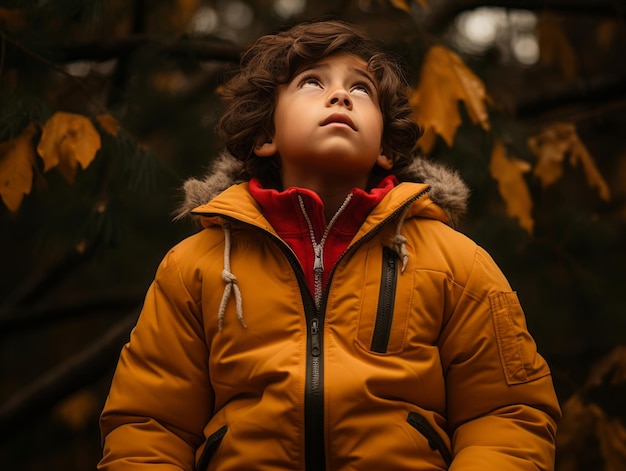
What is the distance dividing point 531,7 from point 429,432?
223cm

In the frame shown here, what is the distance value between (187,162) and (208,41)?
1461 millimetres

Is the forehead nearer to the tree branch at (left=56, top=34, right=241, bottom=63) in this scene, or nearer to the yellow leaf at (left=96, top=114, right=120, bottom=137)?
the yellow leaf at (left=96, top=114, right=120, bottom=137)

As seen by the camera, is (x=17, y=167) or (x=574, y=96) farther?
(x=574, y=96)

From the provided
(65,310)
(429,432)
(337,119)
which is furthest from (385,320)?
(65,310)

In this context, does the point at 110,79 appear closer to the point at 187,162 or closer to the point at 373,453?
the point at 187,162

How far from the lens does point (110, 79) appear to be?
335 centimetres

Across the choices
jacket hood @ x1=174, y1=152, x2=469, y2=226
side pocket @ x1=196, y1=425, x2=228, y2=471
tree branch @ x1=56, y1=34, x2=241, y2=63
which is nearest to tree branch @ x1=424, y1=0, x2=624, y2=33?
tree branch @ x1=56, y1=34, x2=241, y2=63

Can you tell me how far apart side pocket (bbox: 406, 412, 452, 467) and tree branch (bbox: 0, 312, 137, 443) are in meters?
1.85

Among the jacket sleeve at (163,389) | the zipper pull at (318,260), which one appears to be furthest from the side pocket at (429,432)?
the jacket sleeve at (163,389)

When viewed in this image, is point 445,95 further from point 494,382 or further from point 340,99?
point 494,382

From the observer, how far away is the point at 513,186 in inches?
107

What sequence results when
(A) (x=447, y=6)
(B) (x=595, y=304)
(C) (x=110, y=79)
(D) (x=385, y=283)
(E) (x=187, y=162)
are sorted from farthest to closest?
1. (E) (x=187, y=162)
2. (B) (x=595, y=304)
3. (A) (x=447, y=6)
4. (C) (x=110, y=79)
5. (D) (x=385, y=283)

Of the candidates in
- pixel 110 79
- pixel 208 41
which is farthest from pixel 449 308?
pixel 110 79

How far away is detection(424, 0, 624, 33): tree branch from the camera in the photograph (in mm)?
3445
